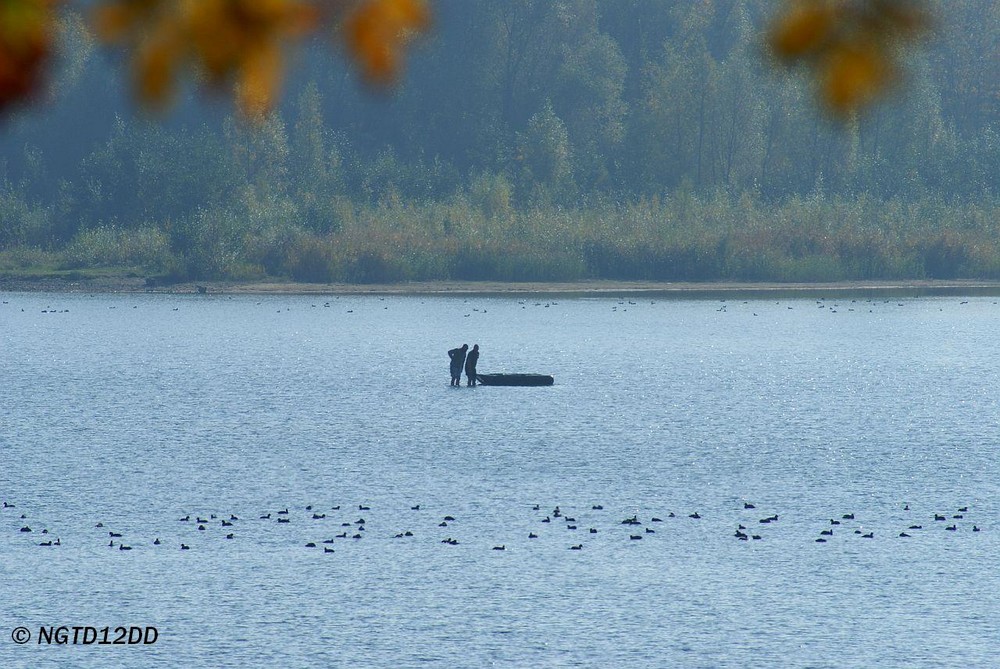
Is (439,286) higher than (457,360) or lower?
higher

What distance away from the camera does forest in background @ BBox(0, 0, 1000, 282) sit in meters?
106

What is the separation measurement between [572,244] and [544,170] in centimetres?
1272

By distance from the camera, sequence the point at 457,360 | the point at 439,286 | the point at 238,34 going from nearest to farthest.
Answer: the point at 238,34 → the point at 457,360 → the point at 439,286

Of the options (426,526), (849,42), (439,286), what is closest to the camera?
(849,42)

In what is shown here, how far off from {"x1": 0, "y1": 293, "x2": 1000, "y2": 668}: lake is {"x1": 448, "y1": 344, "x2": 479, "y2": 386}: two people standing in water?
0.77 meters

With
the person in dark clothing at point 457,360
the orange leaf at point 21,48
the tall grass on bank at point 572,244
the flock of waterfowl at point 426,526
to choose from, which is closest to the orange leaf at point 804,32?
the orange leaf at point 21,48

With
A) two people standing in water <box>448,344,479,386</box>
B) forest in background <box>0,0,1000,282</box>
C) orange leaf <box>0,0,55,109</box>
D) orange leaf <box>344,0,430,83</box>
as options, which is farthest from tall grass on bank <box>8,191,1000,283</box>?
orange leaf <box>0,0,55,109</box>

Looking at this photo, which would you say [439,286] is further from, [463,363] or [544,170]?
[463,363]

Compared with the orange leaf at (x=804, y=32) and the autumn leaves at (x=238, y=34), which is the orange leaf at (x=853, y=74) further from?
the autumn leaves at (x=238, y=34)

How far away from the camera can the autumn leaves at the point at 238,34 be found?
275 cm

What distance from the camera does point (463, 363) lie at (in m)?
61.4

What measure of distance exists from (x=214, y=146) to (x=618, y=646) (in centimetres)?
9269

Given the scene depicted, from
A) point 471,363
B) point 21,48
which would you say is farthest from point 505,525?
point 21,48

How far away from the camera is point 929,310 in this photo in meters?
109
